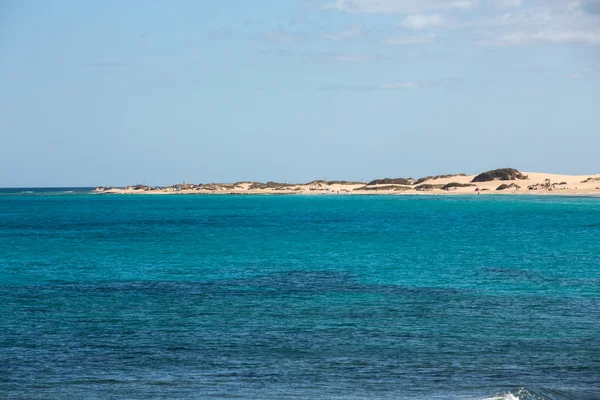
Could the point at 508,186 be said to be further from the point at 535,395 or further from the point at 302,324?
the point at 535,395

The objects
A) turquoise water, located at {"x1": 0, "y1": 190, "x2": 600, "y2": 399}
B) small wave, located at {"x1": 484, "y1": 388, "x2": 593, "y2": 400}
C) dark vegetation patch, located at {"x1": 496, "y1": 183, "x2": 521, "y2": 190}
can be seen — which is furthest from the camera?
dark vegetation patch, located at {"x1": 496, "y1": 183, "x2": 521, "y2": 190}

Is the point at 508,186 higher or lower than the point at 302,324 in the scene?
higher

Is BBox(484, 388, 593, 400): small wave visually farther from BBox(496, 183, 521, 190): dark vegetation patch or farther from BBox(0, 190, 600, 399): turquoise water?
BBox(496, 183, 521, 190): dark vegetation patch

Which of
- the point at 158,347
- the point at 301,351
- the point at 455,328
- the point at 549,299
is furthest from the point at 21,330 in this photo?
the point at 549,299

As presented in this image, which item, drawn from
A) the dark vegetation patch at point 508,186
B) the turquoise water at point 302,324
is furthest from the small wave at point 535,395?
the dark vegetation patch at point 508,186

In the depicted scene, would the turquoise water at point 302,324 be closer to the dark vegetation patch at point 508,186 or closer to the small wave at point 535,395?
the small wave at point 535,395

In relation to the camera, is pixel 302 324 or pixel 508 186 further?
pixel 508 186

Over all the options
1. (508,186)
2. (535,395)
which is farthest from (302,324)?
(508,186)

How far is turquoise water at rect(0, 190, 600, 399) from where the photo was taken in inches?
680

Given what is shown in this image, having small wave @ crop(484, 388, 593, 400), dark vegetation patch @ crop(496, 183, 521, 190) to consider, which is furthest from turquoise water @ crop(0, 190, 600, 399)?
dark vegetation patch @ crop(496, 183, 521, 190)

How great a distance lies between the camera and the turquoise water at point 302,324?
56.6ft

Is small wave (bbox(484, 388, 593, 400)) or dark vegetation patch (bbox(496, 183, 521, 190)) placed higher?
dark vegetation patch (bbox(496, 183, 521, 190))

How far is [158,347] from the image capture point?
2062 cm

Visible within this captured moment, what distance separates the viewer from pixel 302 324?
77.4 ft
